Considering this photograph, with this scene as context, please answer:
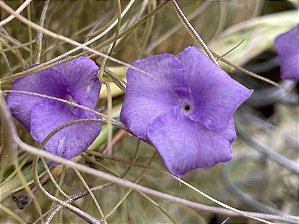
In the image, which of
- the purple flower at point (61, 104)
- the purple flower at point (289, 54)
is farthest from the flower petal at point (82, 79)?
the purple flower at point (289, 54)

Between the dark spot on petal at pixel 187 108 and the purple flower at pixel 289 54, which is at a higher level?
the dark spot on petal at pixel 187 108

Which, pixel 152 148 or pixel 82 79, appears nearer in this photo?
pixel 82 79

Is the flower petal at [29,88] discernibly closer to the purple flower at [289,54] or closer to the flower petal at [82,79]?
the flower petal at [82,79]

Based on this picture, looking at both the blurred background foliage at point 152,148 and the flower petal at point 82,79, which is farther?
the blurred background foliage at point 152,148

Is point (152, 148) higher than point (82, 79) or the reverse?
the reverse

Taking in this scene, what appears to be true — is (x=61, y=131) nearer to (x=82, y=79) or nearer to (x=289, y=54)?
(x=82, y=79)

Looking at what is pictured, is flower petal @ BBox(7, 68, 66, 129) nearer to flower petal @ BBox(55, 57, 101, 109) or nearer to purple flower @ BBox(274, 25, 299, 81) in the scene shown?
flower petal @ BBox(55, 57, 101, 109)

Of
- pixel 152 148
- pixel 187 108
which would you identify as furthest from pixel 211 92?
pixel 152 148
